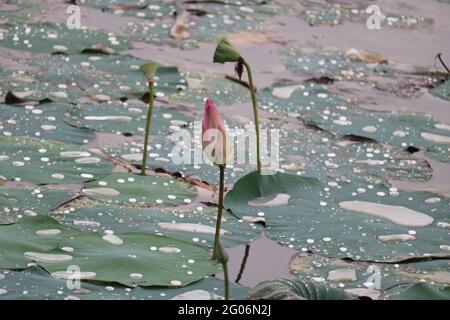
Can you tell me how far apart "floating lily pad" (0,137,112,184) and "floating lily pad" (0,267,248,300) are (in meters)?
0.49

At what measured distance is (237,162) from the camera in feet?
8.82

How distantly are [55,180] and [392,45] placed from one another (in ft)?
5.67

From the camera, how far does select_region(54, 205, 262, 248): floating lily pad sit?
2223 millimetres

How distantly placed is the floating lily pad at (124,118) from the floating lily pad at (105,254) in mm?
684

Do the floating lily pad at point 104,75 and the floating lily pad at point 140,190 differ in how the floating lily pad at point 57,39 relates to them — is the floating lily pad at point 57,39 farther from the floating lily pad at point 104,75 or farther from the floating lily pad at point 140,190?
the floating lily pad at point 140,190

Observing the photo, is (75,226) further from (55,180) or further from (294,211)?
(294,211)

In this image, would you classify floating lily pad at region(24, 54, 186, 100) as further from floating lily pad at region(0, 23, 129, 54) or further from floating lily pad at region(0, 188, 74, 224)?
floating lily pad at region(0, 188, 74, 224)

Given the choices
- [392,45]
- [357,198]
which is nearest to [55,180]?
[357,198]

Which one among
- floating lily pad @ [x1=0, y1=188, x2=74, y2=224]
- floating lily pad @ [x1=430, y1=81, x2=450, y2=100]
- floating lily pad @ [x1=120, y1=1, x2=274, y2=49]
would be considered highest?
floating lily pad @ [x1=0, y1=188, x2=74, y2=224]

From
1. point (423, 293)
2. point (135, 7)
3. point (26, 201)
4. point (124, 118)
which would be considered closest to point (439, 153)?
point (124, 118)

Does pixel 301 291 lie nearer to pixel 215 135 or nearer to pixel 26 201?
pixel 215 135

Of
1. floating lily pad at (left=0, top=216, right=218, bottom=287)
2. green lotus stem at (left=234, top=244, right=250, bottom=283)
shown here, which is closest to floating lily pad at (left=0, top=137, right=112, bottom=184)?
floating lily pad at (left=0, top=216, right=218, bottom=287)

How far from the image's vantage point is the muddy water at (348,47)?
3.23m
